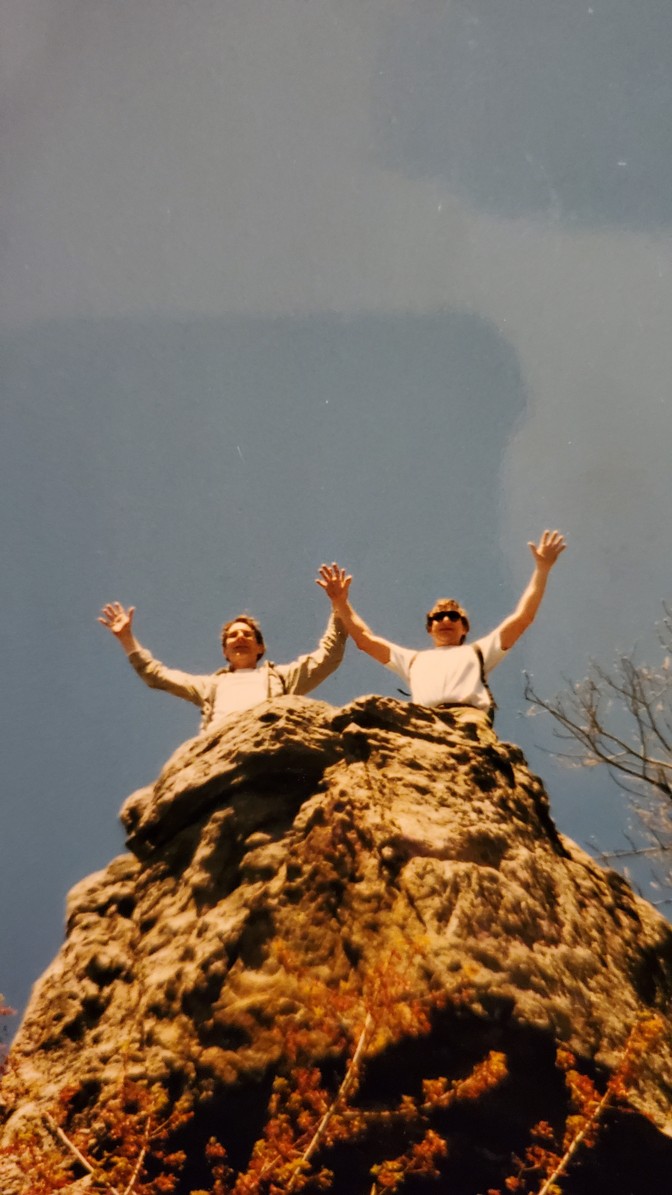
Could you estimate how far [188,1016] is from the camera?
3.92 meters

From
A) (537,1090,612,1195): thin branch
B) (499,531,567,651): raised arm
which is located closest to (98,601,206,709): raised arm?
(499,531,567,651): raised arm


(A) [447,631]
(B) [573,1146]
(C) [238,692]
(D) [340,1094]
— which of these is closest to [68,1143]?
(D) [340,1094]

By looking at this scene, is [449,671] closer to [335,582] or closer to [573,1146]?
[335,582]

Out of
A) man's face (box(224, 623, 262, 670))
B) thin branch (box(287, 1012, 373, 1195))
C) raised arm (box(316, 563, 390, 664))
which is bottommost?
thin branch (box(287, 1012, 373, 1195))

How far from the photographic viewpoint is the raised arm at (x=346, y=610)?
612cm

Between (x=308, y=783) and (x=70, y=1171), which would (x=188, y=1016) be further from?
(x=308, y=783)

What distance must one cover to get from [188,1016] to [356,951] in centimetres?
A: 87

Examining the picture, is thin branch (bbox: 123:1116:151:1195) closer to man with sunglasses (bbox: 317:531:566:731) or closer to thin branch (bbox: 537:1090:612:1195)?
thin branch (bbox: 537:1090:612:1195)

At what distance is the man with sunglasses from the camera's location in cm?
561

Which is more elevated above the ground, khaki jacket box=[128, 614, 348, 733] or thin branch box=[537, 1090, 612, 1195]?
khaki jacket box=[128, 614, 348, 733]

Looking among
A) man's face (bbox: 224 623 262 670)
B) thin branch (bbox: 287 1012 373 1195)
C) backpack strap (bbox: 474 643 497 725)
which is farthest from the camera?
man's face (bbox: 224 623 262 670)

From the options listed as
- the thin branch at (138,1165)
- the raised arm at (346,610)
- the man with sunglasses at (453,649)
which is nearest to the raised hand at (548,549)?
the man with sunglasses at (453,649)

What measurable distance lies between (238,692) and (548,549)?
8.35 feet

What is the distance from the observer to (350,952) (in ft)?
12.9
